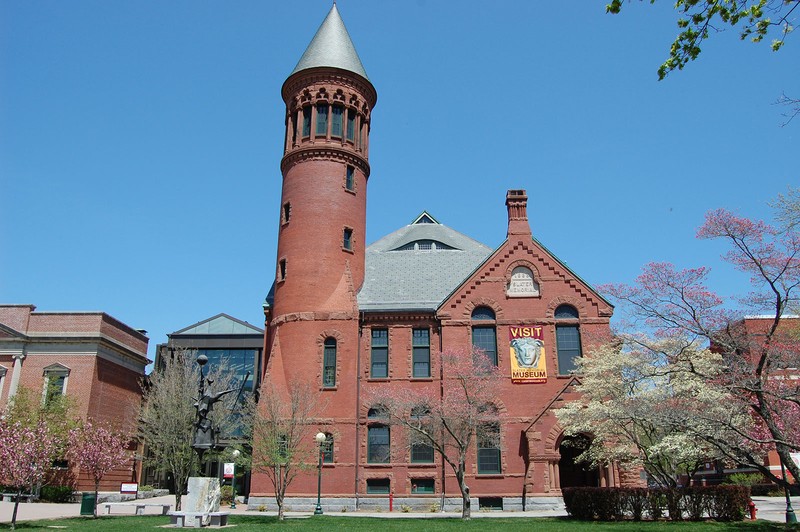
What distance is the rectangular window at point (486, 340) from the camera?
34531 millimetres

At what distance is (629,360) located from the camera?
28.2m

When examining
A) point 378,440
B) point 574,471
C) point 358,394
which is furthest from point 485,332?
point 574,471

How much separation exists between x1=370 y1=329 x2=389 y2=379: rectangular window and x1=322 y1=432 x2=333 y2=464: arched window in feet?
13.0

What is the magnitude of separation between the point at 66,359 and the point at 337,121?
23181 millimetres

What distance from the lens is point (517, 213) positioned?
36906 millimetres

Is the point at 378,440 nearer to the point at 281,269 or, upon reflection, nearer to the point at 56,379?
the point at 281,269

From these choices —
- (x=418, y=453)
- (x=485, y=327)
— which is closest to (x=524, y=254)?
(x=485, y=327)

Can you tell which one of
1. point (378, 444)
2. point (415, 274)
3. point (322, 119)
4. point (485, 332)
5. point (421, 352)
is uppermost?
point (322, 119)

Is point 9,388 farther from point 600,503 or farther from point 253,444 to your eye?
point 600,503

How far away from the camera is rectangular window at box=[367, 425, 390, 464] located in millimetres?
33406

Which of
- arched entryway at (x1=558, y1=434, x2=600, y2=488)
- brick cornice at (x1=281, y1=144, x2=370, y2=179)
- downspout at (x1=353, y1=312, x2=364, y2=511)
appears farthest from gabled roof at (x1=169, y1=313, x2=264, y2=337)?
arched entryway at (x1=558, y1=434, x2=600, y2=488)

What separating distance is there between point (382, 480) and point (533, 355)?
10314 millimetres

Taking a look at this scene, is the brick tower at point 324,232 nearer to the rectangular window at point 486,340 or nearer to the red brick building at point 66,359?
the rectangular window at point 486,340

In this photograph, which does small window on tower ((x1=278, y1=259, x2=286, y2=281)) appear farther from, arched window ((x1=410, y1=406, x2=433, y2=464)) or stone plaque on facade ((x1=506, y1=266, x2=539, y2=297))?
→ stone plaque on facade ((x1=506, y1=266, x2=539, y2=297))
